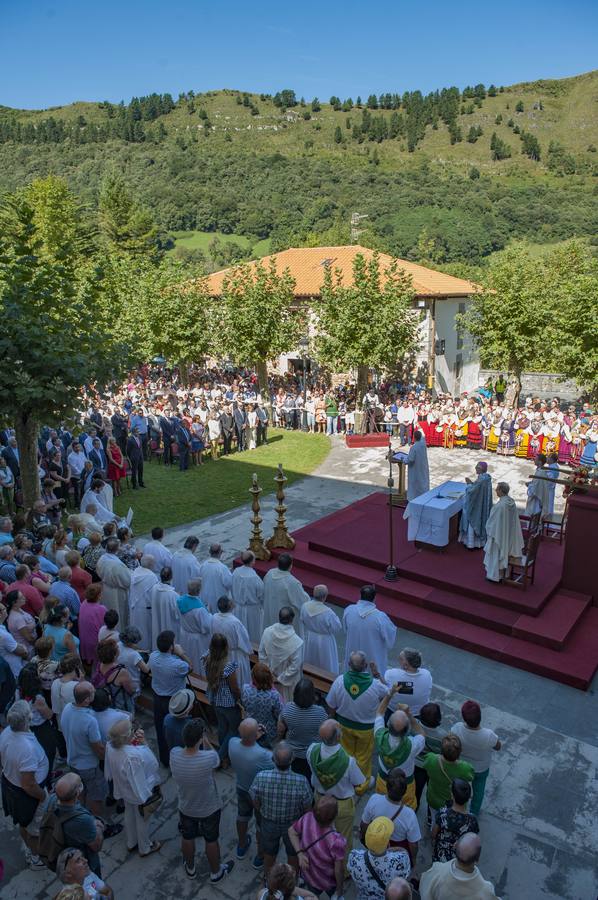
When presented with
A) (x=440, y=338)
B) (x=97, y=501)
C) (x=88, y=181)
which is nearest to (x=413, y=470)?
(x=97, y=501)

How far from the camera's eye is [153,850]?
5.27 metres

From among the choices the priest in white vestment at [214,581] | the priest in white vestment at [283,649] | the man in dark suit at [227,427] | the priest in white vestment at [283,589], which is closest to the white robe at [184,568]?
the priest in white vestment at [214,581]

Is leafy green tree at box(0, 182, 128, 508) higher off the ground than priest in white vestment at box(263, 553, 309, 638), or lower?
higher

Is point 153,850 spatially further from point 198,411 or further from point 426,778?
point 198,411

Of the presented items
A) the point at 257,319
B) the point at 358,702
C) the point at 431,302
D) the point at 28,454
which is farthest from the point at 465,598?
the point at 431,302

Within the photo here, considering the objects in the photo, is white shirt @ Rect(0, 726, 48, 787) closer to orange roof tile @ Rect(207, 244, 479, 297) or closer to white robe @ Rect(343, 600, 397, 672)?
white robe @ Rect(343, 600, 397, 672)

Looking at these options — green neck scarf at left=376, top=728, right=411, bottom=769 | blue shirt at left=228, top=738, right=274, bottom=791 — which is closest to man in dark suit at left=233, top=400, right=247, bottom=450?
blue shirt at left=228, top=738, right=274, bottom=791

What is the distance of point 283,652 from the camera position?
6.26m

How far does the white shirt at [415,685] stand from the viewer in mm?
5504

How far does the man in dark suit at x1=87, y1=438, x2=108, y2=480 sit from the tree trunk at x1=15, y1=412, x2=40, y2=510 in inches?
111

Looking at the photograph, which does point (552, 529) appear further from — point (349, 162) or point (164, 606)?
point (349, 162)

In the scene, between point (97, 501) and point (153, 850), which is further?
point (97, 501)

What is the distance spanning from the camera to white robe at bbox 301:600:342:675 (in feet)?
21.9

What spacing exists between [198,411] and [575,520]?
1267cm
